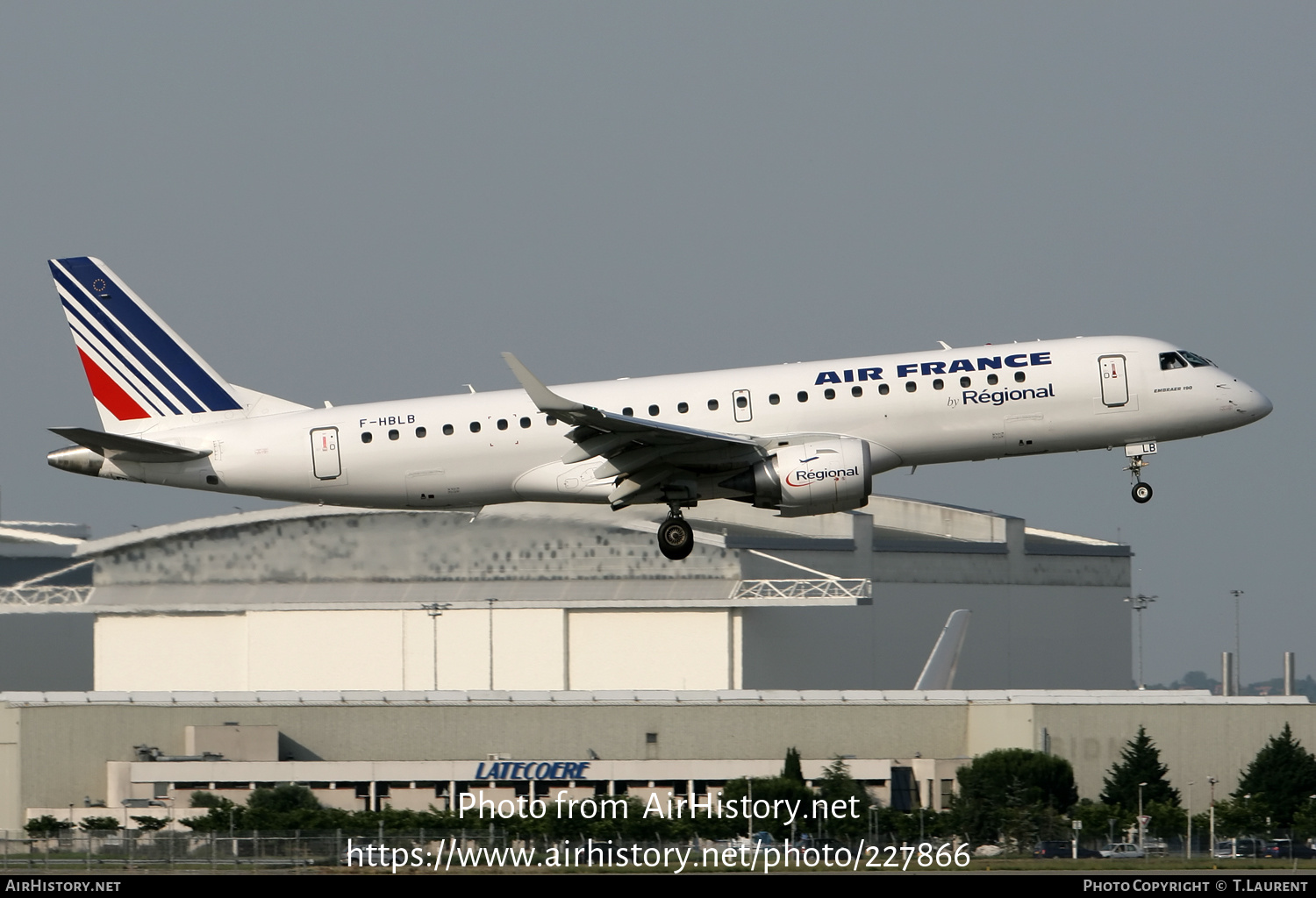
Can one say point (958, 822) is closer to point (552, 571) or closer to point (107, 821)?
point (107, 821)

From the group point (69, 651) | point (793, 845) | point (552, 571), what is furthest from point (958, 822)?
point (69, 651)

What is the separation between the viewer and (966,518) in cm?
10162

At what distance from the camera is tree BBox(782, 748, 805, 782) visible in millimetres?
58562

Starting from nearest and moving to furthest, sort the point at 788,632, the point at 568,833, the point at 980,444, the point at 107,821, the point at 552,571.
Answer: the point at 980,444 < the point at 568,833 < the point at 107,821 < the point at 552,571 < the point at 788,632

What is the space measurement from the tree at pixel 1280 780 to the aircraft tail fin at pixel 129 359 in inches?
1318

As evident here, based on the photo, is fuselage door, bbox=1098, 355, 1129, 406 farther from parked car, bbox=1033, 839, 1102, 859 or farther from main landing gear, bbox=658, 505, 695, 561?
parked car, bbox=1033, 839, 1102, 859

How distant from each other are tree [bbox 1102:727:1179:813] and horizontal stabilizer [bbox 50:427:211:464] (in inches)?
1273

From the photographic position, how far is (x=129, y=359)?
42.4 metres

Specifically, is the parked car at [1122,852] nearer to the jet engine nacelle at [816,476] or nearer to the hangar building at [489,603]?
the jet engine nacelle at [816,476]

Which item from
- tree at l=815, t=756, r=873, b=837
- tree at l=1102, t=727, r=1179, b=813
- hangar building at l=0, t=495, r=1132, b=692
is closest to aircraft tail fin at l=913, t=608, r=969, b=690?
hangar building at l=0, t=495, r=1132, b=692

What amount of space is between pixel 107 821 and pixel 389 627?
27892 millimetres

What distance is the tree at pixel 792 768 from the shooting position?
5856cm

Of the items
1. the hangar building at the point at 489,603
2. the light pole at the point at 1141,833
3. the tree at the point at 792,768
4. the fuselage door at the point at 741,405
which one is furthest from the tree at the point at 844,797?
the hangar building at the point at 489,603

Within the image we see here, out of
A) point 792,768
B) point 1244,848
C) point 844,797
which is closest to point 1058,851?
point 1244,848
